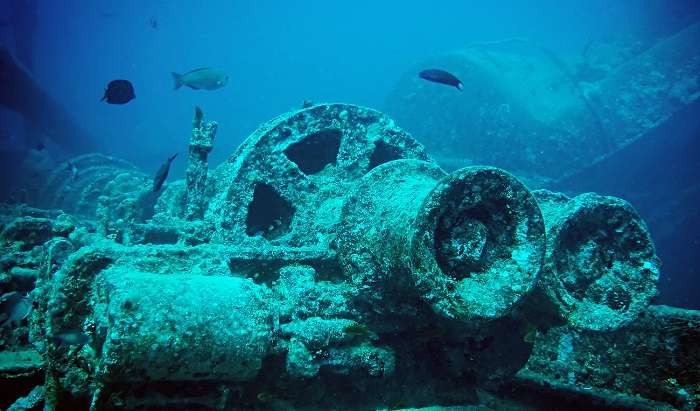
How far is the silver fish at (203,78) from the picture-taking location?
738 centimetres

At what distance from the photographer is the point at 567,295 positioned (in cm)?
346

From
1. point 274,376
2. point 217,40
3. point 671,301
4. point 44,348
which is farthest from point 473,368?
point 217,40

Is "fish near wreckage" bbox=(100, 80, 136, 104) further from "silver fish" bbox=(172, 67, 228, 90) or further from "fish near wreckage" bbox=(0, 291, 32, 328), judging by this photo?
"fish near wreckage" bbox=(0, 291, 32, 328)

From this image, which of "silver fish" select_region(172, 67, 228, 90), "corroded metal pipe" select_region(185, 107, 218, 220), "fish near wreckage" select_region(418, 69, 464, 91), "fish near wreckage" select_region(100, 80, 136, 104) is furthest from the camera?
"silver fish" select_region(172, 67, 228, 90)

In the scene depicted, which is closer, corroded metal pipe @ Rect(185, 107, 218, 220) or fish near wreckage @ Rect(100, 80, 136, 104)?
corroded metal pipe @ Rect(185, 107, 218, 220)

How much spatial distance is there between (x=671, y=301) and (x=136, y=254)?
52.7ft

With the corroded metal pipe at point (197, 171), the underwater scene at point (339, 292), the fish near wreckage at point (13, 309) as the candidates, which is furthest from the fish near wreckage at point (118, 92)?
the fish near wreckage at point (13, 309)

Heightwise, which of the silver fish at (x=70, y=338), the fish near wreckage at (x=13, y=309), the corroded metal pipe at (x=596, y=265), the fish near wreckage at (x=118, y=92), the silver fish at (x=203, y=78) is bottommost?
the silver fish at (x=70, y=338)

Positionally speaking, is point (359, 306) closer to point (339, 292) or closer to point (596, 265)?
point (339, 292)

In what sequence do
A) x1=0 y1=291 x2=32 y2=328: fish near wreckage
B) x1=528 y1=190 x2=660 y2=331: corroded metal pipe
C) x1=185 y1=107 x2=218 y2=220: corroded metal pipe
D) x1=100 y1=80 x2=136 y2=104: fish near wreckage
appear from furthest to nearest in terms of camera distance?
1. x1=100 y1=80 x2=136 y2=104: fish near wreckage
2. x1=185 y1=107 x2=218 y2=220: corroded metal pipe
3. x1=0 y1=291 x2=32 y2=328: fish near wreckage
4. x1=528 y1=190 x2=660 y2=331: corroded metal pipe

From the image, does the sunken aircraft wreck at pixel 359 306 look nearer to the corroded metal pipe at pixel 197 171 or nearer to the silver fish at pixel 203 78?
the corroded metal pipe at pixel 197 171

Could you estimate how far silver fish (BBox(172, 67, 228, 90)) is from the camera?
24.2 ft

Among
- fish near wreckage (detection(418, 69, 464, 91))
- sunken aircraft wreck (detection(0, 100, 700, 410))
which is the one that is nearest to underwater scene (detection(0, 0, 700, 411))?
sunken aircraft wreck (detection(0, 100, 700, 410))

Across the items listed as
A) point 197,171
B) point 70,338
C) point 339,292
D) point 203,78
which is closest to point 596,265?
point 339,292
